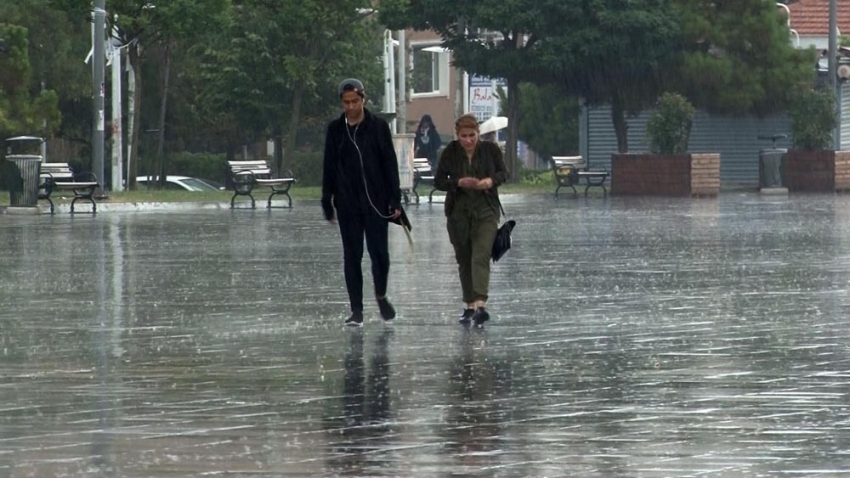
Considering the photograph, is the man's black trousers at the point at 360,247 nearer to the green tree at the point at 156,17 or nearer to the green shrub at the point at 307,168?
the green tree at the point at 156,17

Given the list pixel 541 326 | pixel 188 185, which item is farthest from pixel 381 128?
pixel 188 185

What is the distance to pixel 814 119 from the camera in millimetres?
44656

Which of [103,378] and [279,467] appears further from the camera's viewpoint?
[103,378]

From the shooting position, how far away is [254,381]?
9.94 m

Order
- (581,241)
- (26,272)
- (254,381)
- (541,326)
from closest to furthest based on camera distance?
(254,381) → (541,326) → (26,272) → (581,241)

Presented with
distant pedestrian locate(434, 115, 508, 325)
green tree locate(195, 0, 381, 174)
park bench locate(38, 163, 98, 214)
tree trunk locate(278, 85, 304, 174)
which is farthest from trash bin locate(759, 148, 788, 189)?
distant pedestrian locate(434, 115, 508, 325)

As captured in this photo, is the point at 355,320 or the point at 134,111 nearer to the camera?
the point at 355,320

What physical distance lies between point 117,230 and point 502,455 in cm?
2015

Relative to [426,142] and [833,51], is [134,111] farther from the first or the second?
[833,51]

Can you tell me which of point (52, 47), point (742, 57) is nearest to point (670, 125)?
point (742, 57)

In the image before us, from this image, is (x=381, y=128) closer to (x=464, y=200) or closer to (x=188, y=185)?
(x=464, y=200)

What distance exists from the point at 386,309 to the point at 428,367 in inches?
103

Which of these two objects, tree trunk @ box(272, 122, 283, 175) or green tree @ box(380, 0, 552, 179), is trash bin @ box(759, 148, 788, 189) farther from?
tree trunk @ box(272, 122, 283, 175)

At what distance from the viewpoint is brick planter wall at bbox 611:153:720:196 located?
4234 centimetres
